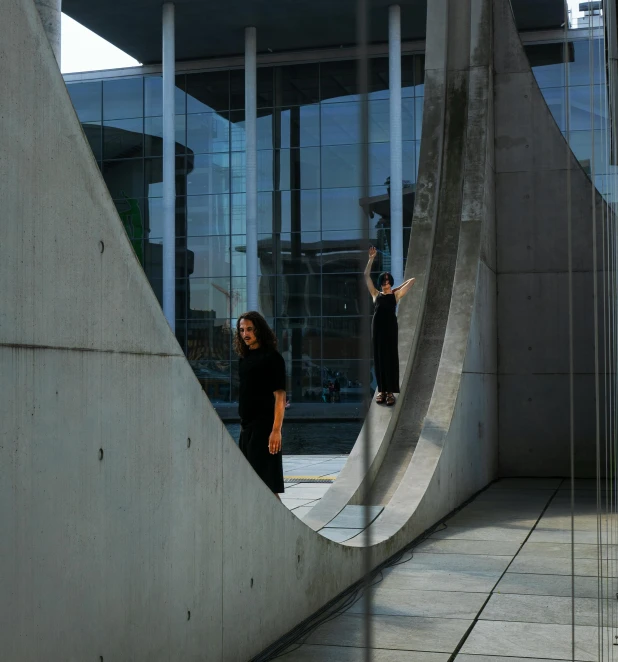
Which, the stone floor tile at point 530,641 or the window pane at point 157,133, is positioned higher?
the window pane at point 157,133

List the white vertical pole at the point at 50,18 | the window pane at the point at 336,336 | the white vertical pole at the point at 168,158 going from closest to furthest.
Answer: the white vertical pole at the point at 50,18
the white vertical pole at the point at 168,158
the window pane at the point at 336,336

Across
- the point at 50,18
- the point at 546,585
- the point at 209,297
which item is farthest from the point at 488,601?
the point at 209,297

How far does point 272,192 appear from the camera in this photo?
104 ft

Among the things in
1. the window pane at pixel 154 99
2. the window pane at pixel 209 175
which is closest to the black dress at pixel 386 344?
the window pane at pixel 209 175

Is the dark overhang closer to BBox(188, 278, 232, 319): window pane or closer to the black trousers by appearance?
BBox(188, 278, 232, 319): window pane

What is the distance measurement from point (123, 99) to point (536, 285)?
75.3 ft

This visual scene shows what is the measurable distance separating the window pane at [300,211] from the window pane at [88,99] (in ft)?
22.5

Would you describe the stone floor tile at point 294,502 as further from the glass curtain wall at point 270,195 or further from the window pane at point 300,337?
the window pane at point 300,337

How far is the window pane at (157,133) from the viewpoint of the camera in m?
32.2

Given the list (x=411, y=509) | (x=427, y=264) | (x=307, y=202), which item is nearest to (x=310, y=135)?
(x=307, y=202)

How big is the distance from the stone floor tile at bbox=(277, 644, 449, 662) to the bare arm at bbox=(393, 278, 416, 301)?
19.0 ft

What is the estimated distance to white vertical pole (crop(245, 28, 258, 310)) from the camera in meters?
30.0

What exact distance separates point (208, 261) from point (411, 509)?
24.9 m

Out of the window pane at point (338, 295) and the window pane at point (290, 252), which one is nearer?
the window pane at point (338, 295)
